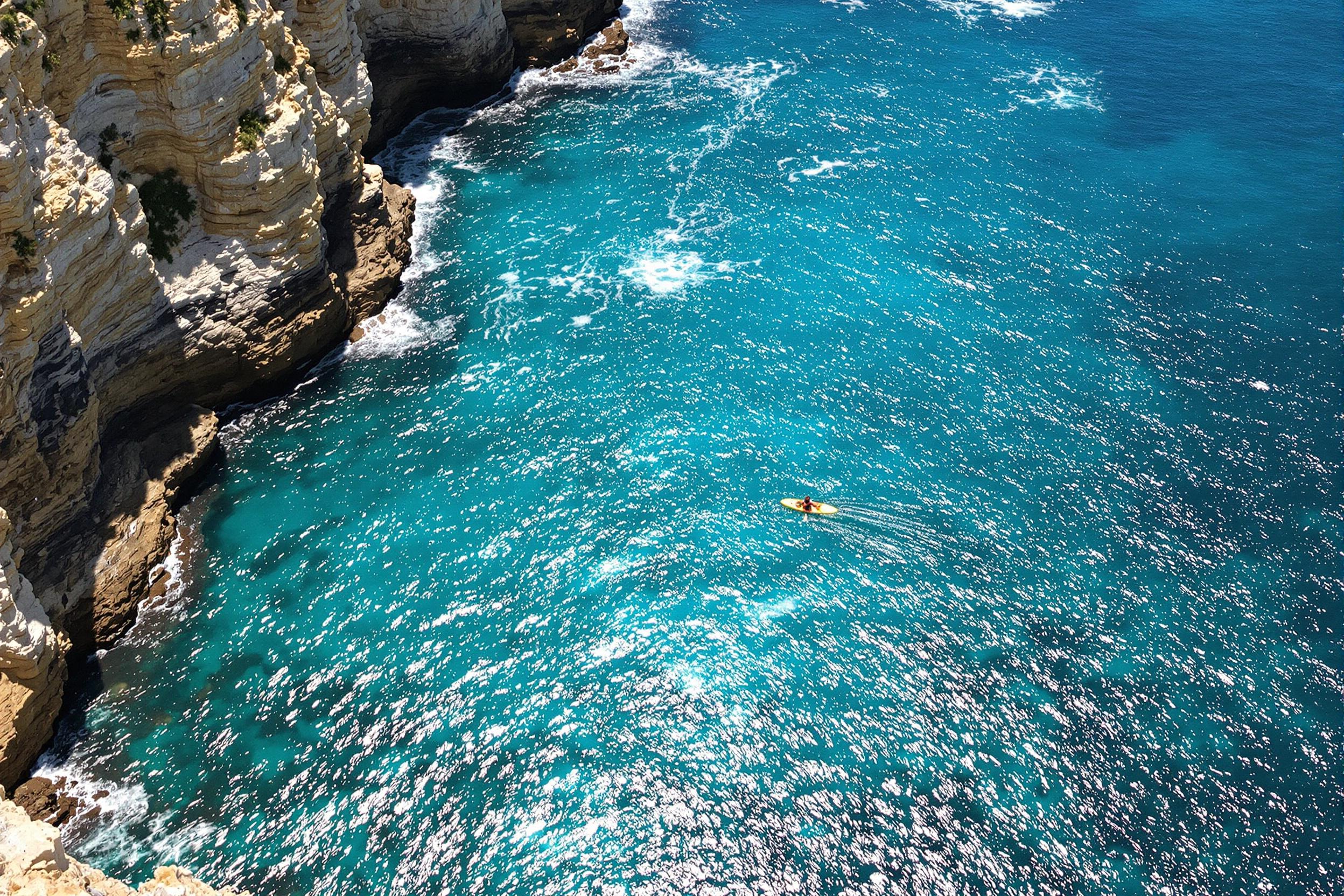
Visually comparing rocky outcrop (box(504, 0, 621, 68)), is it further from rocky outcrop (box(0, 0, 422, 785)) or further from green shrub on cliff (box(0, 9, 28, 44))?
green shrub on cliff (box(0, 9, 28, 44))

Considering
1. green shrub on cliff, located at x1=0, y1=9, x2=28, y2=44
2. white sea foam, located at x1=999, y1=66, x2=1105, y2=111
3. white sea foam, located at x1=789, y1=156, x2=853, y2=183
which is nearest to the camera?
green shrub on cliff, located at x1=0, y1=9, x2=28, y2=44

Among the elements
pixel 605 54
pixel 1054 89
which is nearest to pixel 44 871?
pixel 605 54

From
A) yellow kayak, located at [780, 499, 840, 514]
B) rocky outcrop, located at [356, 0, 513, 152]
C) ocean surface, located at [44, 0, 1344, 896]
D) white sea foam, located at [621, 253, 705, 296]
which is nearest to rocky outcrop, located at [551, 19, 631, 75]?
rocky outcrop, located at [356, 0, 513, 152]

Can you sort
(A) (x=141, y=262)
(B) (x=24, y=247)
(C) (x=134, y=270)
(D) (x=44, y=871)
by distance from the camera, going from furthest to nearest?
(A) (x=141, y=262)
(C) (x=134, y=270)
(B) (x=24, y=247)
(D) (x=44, y=871)

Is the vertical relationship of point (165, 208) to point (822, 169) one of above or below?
above

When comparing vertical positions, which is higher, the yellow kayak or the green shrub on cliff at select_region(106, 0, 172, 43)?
the green shrub on cliff at select_region(106, 0, 172, 43)

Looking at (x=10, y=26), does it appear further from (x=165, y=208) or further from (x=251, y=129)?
(x=251, y=129)
